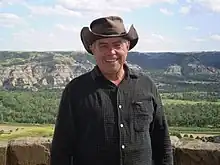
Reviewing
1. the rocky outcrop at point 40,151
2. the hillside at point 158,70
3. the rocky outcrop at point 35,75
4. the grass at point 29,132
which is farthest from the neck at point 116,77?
the rocky outcrop at point 35,75

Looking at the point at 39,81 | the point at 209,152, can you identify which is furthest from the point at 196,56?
the point at 209,152

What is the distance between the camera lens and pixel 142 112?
247 centimetres

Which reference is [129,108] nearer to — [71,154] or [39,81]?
[71,154]

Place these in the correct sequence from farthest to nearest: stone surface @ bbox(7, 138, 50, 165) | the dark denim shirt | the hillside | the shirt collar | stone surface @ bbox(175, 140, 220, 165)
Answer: the hillside < stone surface @ bbox(7, 138, 50, 165) < stone surface @ bbox(175, 140, 220, 165) < the shirt collar < the dark denim shirt

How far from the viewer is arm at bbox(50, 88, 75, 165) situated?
7.95 feet

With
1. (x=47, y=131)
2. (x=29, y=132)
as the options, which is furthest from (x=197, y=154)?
(x=29, y=132)

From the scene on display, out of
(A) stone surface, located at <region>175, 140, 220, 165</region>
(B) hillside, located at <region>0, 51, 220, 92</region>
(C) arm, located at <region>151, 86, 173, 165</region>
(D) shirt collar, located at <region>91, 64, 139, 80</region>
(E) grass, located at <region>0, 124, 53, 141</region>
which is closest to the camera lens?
(D) shirt collar, located at <region>91, 64, 139, 80</region>

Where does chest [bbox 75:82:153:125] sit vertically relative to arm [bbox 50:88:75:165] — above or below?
above

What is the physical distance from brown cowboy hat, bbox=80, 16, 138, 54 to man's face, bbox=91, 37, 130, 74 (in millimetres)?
30

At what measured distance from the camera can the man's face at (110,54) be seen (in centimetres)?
241

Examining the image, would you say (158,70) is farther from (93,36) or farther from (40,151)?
(93,36)

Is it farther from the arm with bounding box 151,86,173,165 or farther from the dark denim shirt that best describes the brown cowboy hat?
the arm with bounding box 151,86,173,165

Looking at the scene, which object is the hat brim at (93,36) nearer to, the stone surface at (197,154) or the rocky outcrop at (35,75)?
the stone surface at (197,154)

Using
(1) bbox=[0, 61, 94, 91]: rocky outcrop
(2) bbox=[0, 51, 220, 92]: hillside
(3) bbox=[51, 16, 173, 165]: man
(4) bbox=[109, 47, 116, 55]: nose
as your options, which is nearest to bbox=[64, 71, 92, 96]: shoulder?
(3) bbox=[51, 16, 173, 165]: man
